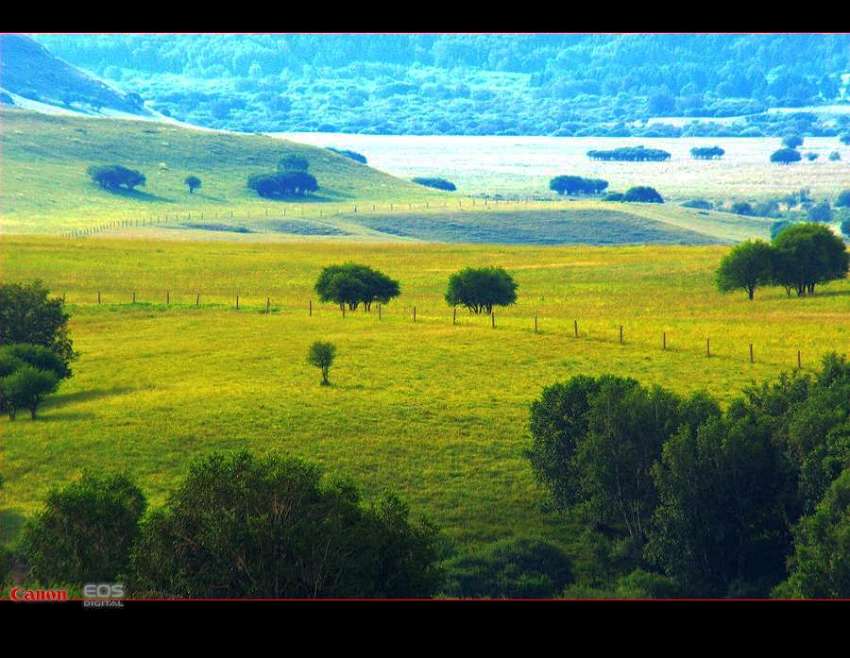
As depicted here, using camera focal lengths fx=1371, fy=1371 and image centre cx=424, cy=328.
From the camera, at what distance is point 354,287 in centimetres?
9531

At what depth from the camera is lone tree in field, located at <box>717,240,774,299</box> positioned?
3971 inches

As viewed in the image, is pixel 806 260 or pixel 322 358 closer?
pixel 322 358

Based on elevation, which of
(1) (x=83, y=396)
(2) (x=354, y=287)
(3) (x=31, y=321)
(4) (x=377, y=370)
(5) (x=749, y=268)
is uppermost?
(5) (x=749, y=268)

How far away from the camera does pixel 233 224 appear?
645ft

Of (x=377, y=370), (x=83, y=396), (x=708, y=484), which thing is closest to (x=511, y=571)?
(x=708, y=484)

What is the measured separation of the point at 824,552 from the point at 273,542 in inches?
586

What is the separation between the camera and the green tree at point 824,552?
1411 inches

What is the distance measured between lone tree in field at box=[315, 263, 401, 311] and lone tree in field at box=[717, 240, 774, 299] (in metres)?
24.9

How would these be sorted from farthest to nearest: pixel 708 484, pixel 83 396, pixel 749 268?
pixel 749 268
pixel 83 396
pixel 708 484

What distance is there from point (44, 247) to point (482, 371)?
72661 mm

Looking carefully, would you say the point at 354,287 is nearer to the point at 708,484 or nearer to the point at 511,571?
the point at 708,484

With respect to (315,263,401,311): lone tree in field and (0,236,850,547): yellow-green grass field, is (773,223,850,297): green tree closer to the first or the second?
(0,236,850,547): yellow-green grass field
